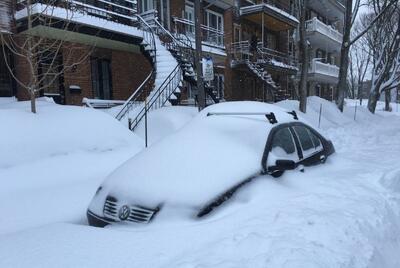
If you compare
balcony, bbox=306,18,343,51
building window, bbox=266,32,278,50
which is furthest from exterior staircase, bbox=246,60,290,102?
balcony, bbox=306,18,343,51

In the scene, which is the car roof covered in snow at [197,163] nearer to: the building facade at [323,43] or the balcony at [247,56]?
the balcony at [247,56]

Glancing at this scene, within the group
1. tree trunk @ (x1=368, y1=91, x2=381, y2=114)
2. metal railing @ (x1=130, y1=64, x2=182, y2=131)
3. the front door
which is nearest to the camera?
metal railing @ (x1=130, y1=64, x2=182, y2=131)

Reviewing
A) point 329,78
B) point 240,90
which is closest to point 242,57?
point 240,90

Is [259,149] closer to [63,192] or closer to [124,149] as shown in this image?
[63,192]

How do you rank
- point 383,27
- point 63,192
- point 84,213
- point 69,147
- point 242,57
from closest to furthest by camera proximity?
point 84,213
point 63,192
point 69,147
point 242,57
point 383,27

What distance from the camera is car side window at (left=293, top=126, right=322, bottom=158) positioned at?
5.76m

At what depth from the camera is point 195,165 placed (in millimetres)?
4559

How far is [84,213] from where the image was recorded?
5516mm

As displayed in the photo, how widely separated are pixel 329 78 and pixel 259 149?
32188 mm

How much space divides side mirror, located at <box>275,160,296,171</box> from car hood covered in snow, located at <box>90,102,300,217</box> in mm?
238

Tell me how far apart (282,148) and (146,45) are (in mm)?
11658

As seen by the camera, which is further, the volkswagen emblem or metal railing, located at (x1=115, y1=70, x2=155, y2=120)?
metal railing, located at (x1=115, y1=70, x2=155, y2=120)

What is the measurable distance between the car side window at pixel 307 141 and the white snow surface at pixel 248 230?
0.90 feet

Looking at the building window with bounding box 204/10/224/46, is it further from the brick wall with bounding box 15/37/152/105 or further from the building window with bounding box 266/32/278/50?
the building window with bounding box 266/32/278/50
